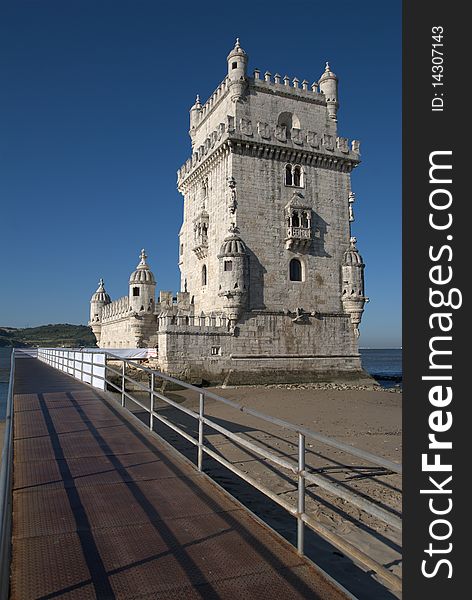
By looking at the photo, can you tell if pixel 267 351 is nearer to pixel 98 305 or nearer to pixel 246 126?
pixel 246 126

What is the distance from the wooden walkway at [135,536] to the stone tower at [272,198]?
17386 mm

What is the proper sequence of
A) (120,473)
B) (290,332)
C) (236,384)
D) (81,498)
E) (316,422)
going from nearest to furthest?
(81,498), (120,473), (316,422), (236,384), (290,332)

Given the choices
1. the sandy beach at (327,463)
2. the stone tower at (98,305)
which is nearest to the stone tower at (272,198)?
the sandy beach at (327,463)

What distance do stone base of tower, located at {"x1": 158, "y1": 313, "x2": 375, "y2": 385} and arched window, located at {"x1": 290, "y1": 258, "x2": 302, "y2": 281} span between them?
199 centimetres

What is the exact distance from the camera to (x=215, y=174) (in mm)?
25719

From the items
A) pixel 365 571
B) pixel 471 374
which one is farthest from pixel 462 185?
pixel 365 571

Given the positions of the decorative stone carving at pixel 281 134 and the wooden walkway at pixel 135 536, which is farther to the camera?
the decorative stone carving at pixel 281 134

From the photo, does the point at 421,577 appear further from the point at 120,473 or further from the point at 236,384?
the point at 236,384

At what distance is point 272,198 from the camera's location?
→ 24812 millimetres

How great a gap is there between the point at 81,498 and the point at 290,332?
2034cm

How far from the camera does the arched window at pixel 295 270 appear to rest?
2500cm

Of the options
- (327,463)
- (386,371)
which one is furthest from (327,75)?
(386,371)

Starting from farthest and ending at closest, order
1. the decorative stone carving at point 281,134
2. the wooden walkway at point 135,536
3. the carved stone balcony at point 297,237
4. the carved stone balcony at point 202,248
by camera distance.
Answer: the carved stone balcony at point 202,248, the decorative stone carving at point 281,134, the carved stone balcony at point 297,237, the wooden walkway at point 135,536

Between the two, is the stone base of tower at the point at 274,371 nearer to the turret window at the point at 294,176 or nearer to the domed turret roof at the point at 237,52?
the turret window at the point at 294,176
